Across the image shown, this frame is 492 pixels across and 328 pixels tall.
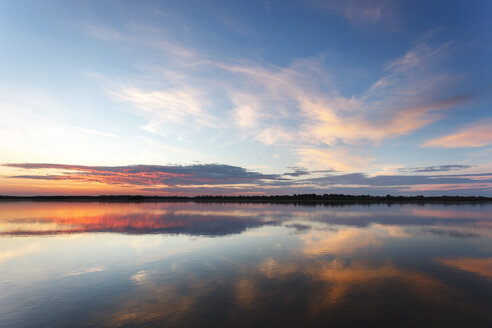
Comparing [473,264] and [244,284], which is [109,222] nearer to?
[244,284]

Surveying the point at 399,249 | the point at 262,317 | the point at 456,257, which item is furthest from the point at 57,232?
the point at 456,257

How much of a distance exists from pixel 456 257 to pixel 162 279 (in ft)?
67.5

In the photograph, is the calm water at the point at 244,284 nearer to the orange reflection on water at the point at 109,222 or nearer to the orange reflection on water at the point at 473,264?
the orange reflection on water at the point at 473,264

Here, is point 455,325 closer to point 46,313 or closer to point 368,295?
point 368,295

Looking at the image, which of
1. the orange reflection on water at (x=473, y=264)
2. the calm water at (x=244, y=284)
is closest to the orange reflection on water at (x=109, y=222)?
the calm water at (x=244, y=284)

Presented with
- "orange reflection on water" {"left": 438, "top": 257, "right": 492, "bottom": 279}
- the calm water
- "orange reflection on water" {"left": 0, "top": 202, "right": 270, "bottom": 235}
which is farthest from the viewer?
"orange reflection on water" {"left": 0, "top": 202, "right": 270, "bottom": 235}

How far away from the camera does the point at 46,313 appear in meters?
10.4

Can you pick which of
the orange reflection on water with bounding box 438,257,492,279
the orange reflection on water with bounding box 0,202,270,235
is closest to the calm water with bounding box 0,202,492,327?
the orange reflection on water with bounding box 438,257,492,279

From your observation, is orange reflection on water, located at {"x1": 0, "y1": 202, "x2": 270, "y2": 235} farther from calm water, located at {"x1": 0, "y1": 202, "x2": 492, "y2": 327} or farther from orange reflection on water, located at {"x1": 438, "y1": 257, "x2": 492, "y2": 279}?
orange reflection on water, located at {"x1": 438, "y1": 257, "x2": 492, "y2": 279}

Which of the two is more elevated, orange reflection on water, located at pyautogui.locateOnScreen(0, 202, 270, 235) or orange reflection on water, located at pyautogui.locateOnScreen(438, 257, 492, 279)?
orange reflection on water, located at pyautogui.locateOnScreen(438, 257, 492, 279)

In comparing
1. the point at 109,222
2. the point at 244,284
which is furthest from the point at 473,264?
the point at 109,222

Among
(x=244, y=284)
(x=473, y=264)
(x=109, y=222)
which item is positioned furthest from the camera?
(x=109, y=222)

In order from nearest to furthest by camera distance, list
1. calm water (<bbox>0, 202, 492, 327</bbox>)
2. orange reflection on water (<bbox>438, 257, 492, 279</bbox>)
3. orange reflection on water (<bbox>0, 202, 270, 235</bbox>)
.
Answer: calm water (<bbox>0, 202, 492, 327</bbox>), orange reflection on water (<bbox>438, 257, 492, 279</bbox>), orange reflection on water (<bbox>0, 202, 270, 235</bbox>)

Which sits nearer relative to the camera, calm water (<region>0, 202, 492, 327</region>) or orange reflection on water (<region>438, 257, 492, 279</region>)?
calm water (<region>0, 202, 492, 327</region>)
